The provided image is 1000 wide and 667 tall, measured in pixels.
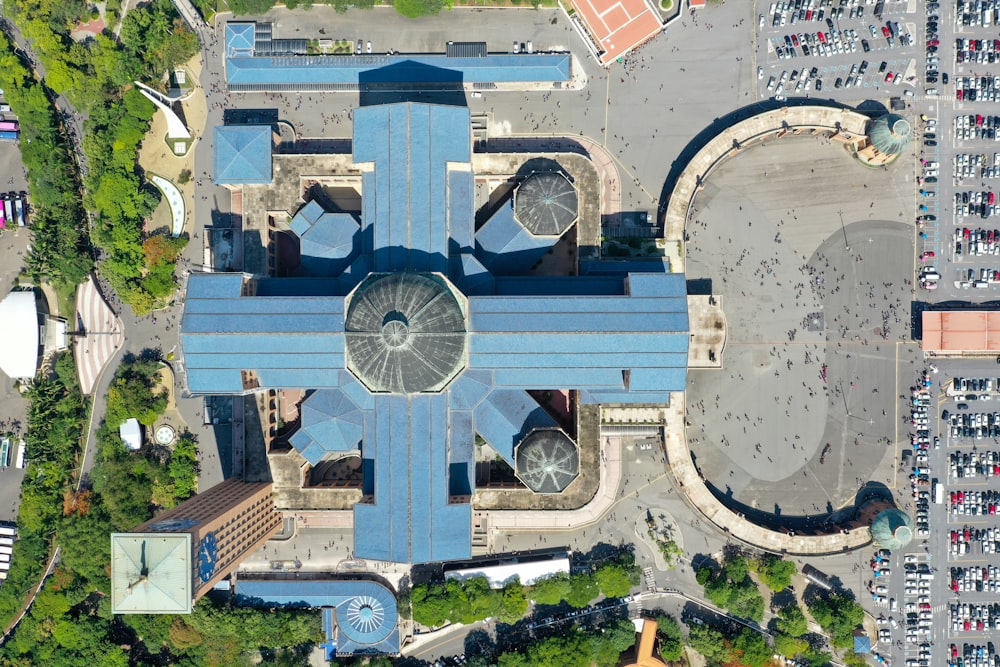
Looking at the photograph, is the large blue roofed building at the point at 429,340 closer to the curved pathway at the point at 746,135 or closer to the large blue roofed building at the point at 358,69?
the large blue roofed building at the point at 358,69

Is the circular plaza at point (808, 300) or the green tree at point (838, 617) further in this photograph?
the circular plaza at point (808, 300)

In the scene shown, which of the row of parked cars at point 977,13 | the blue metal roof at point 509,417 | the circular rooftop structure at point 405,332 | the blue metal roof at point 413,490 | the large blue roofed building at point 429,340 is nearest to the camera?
the circular rooftop structure at point 405,332

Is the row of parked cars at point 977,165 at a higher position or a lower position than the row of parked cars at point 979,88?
lower

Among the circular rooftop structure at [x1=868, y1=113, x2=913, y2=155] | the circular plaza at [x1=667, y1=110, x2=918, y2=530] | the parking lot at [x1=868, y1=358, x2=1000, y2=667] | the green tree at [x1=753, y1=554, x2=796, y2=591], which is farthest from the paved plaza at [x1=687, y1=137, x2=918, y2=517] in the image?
the green tree at [x1=753, y1=554, x2=796, y2=591]

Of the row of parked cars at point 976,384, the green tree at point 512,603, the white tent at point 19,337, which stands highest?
the white tent at point 19,337

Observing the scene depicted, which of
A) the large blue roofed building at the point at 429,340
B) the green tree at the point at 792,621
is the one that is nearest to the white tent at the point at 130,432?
the large blue roofed building at the point at 429,340

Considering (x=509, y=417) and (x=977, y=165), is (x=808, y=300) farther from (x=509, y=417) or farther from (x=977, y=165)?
Result: (x=509, y=417)

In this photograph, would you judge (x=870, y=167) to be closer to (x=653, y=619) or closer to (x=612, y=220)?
(x=612, y=220)
